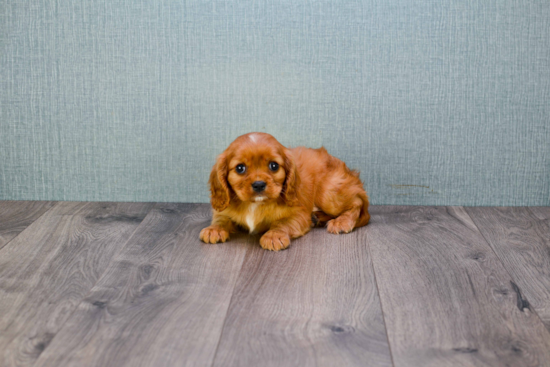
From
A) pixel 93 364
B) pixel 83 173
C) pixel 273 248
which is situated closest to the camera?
pixel 93 364

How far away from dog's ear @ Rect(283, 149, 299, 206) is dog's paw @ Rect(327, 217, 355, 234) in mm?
250

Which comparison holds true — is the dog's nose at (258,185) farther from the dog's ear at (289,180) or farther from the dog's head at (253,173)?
the dog's ear at (289,180)

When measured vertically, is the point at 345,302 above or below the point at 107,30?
below

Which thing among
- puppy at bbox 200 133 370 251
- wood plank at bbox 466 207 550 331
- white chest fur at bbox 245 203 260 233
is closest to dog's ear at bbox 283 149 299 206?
puppy at bbox 200 133 370 251

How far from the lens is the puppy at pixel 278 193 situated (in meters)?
2.41

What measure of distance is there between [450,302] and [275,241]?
80 cm

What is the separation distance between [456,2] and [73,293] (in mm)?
2299

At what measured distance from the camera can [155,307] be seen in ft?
5.97

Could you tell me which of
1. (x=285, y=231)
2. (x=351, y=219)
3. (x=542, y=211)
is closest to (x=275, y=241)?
(x=285, y=231)

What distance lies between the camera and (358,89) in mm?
2969

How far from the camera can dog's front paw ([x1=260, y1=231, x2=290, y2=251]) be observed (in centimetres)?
238

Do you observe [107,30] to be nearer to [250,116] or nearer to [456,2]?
[250,116]

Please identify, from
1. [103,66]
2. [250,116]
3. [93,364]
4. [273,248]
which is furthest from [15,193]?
[93,364]

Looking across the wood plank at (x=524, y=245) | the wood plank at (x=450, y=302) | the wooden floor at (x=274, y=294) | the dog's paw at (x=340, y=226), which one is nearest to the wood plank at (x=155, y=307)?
the wooden floor at (x=274, y=294)
